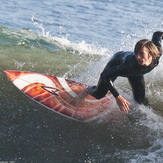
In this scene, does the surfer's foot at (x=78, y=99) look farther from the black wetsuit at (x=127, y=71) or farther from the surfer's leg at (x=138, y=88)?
the surfer's leg at (x=138, y=88)

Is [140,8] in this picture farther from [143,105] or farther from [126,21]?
[143,105]

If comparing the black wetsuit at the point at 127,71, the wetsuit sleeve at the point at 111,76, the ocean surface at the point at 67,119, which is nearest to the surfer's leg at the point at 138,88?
the black wetsuit at the point at 127,71

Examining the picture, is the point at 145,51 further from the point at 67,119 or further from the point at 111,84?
the point at 67,119

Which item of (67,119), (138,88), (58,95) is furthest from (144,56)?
(58,95)

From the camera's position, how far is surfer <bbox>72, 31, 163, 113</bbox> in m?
3.57

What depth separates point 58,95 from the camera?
17.5ft

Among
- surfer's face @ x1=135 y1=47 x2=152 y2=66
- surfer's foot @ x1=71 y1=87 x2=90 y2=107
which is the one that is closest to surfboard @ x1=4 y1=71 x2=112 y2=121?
surfer's foot @ x1=71 y1=87 x2=90 y2=107

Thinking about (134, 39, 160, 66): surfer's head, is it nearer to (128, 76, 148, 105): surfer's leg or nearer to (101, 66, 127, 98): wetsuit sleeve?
(101, 66, 127, 98): wetsuit sleeve

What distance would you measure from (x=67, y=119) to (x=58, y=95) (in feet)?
2.24

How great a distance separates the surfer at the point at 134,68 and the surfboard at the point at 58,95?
27 cm

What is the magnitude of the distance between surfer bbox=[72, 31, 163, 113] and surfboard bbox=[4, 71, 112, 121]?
10.7 inches

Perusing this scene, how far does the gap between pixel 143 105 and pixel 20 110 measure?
214 centimetres

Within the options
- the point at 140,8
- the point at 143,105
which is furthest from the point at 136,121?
the point at 140,8

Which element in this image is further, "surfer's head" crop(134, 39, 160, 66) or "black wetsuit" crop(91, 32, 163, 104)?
"black wetsuit" crop(91, 32, 163, 104)
